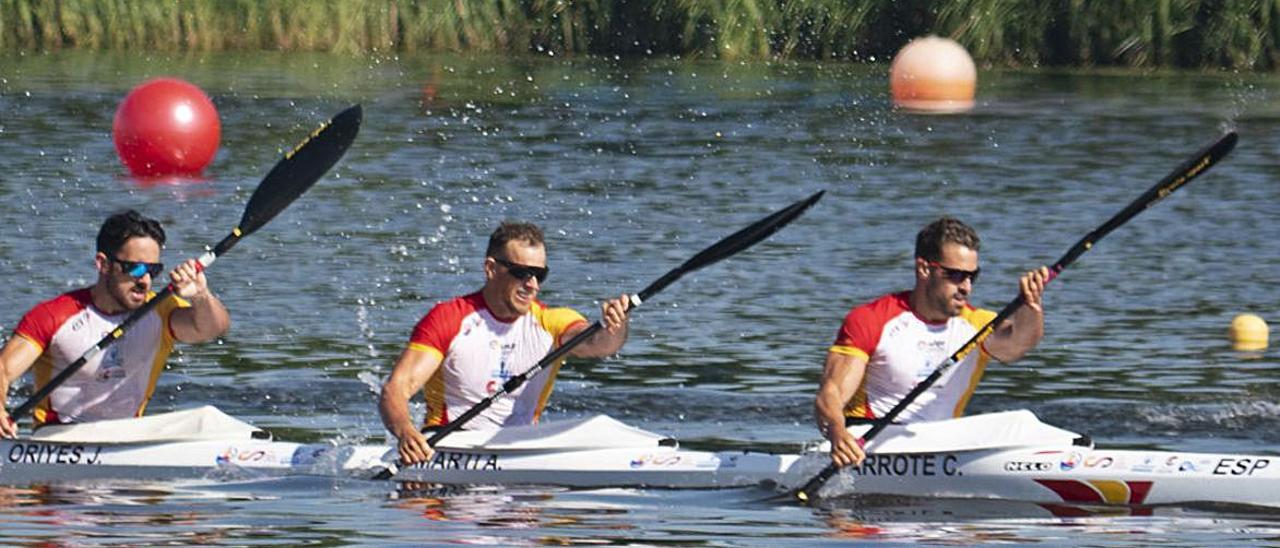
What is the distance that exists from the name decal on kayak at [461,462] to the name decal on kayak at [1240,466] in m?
3.38

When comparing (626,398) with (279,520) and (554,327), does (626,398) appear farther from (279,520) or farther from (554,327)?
(279,520)

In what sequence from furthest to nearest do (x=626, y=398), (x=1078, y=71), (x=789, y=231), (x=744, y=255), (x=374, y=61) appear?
(x=374, y=61) → (x=1078, y=71) → (x=789, y=231) → (x=744, y=255) → (x=626, y=398)

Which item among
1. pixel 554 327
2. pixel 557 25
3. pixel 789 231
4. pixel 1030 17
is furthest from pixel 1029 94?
pixel 554 327

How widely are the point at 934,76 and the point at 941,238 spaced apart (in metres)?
21.9

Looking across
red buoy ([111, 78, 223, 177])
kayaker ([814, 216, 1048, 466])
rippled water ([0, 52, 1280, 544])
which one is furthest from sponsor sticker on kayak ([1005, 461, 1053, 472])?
red buoy ([111, 78, 223, 177])

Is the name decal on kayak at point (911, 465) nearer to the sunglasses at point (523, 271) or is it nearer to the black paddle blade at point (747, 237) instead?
the black paddle blade at point (747, 237)

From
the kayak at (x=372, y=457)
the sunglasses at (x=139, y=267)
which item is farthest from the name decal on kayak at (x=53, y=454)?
the sunglasses at (x=139, y=267)

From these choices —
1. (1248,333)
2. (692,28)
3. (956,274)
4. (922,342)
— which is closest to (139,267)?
(922,342)

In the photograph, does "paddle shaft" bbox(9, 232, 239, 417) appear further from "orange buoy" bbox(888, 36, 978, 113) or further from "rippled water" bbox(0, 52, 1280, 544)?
"orange buoy" bbox(888, 36, 978, 113)

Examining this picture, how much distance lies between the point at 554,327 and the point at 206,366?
4398mm

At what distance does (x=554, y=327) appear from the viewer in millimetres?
13664

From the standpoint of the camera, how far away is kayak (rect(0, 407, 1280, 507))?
41.5ft

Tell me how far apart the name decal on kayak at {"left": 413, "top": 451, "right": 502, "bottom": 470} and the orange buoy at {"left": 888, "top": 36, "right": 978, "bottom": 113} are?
21.6 metres

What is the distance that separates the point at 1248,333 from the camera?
1833 centimetres
